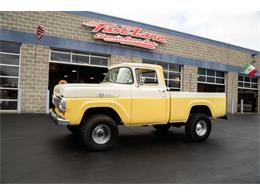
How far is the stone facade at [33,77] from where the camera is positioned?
1241cm

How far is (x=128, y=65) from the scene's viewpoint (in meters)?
6.39

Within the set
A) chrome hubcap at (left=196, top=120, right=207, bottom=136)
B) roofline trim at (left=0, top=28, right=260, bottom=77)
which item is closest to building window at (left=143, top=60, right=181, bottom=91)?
roofline trim at (left=0, top=28, right=260, bottom=77)

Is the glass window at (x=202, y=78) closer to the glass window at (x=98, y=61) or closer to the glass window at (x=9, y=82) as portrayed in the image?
the glass window at (x=98, y=61)

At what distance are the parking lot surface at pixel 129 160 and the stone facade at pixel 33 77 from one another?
5.43 meters

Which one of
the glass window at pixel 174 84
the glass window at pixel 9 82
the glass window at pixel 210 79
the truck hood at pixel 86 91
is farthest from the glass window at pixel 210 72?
the truck hood at pixel 86 91

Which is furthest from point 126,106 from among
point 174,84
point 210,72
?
point 210,72

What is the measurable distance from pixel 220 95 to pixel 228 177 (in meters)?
4.05

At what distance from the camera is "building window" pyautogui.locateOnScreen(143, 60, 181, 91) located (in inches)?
694

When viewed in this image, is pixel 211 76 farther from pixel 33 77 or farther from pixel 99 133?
pixel 99 133

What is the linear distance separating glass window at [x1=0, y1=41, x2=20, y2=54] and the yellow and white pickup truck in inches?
313

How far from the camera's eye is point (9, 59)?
12.4m

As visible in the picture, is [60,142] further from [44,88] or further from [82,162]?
[44,88]

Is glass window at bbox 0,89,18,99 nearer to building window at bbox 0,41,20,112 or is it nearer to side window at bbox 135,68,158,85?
building window at bbox 0,41,20,112

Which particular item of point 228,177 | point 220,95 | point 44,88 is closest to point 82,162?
point 228,177
